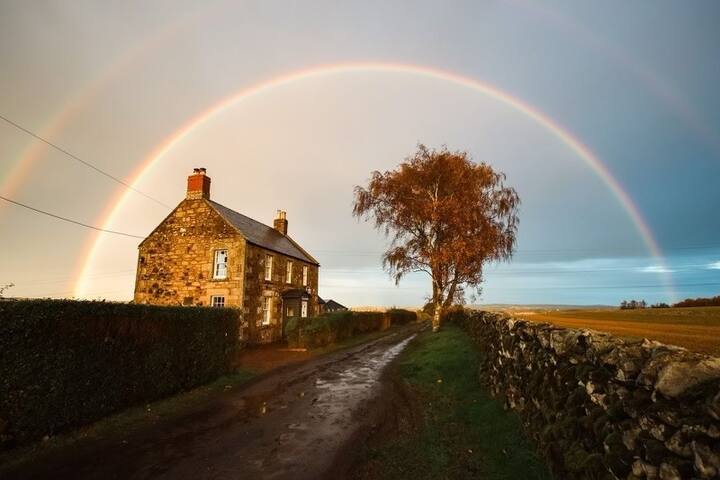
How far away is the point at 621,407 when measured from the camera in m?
4.79

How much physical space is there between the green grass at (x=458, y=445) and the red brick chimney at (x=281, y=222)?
31715 mm

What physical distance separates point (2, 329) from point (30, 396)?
4.93 feet

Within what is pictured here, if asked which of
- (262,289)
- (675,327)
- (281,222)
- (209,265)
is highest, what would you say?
(281,222)

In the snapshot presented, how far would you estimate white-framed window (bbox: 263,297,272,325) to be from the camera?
31.0 metres

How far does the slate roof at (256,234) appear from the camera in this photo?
30011 mm

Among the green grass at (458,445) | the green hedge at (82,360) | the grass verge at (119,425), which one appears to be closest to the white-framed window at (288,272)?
the grass verge at (119,425)

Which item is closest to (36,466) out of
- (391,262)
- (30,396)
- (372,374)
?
(30,396)

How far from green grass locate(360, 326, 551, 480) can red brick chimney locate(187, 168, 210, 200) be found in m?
22.9

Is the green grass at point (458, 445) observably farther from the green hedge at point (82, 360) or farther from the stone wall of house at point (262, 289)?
the stone wall of house at point (262, 289)

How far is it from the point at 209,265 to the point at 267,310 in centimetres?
553

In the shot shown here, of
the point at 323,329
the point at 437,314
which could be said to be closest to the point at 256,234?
the point at 323,329

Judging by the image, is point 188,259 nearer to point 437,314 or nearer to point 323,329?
point 323,329

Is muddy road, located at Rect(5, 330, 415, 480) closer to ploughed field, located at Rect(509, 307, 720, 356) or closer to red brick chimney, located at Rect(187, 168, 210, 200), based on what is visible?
ploughed field, located at Rect(509, 307, 720, 356)

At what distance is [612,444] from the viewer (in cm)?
471
